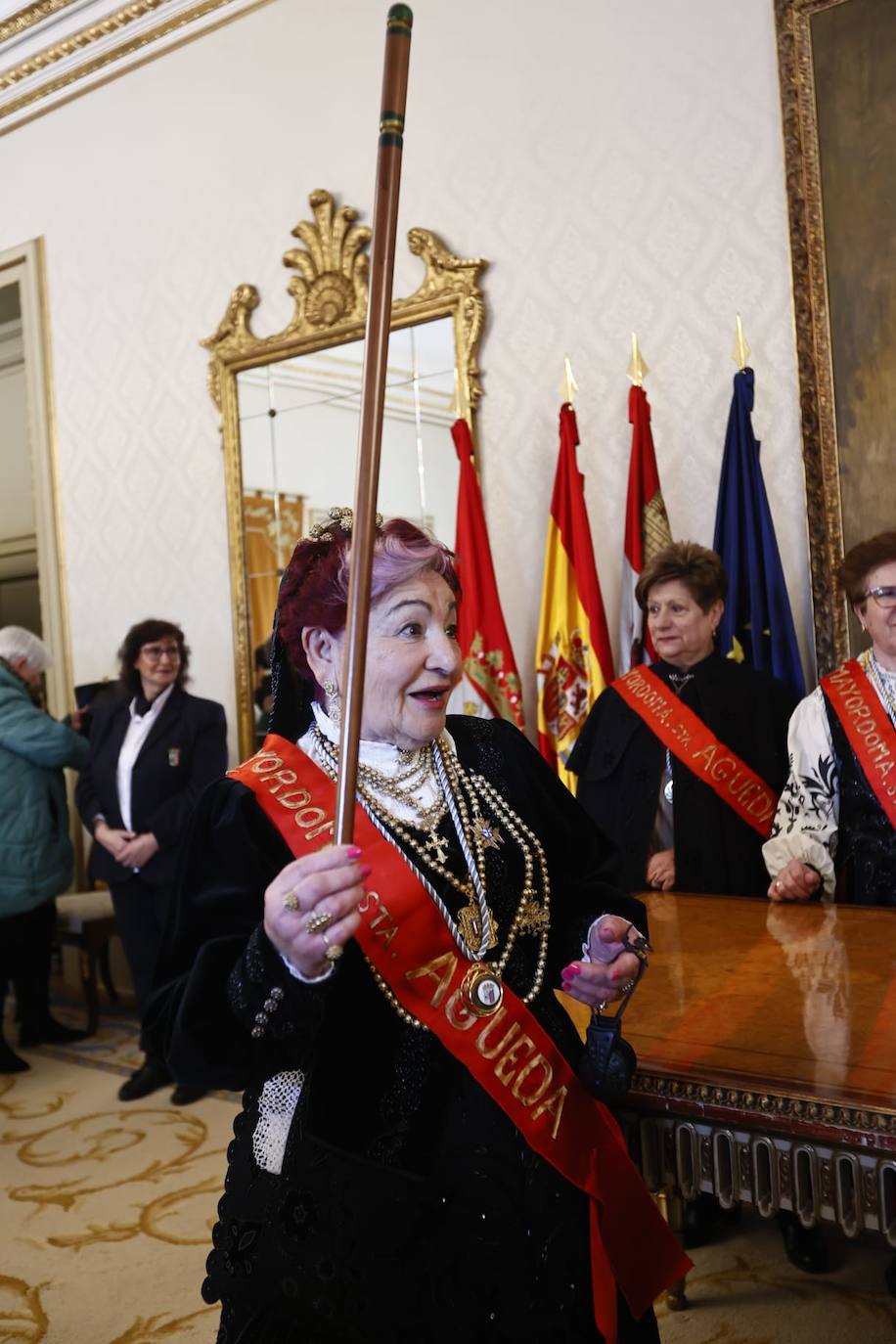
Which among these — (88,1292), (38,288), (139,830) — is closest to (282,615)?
(88,1292)

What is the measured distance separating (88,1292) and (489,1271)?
5.50ft

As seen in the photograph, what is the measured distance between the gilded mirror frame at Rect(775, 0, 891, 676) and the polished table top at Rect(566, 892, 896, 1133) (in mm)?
1199

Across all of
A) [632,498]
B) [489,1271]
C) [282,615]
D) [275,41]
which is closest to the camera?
[489,1271]

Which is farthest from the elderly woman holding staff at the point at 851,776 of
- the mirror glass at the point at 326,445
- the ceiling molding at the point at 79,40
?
the ceiling molding at the point at 79,40

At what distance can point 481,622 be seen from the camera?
381cm

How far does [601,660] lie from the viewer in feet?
11.8

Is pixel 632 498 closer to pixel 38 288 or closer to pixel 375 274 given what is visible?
pixel 375 274

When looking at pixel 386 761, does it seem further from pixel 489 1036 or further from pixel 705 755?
pixel 705 755

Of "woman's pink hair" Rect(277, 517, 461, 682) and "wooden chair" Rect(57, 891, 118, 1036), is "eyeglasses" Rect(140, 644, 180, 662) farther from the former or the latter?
"woman's pink hair" Rect(277, 517, 461, 682)

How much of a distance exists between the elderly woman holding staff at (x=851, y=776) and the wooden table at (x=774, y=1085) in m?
0.50

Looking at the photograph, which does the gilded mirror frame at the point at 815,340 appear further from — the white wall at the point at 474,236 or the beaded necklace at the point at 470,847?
the beaded necklace at the point at 470,847

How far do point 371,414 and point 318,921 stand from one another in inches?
16.6

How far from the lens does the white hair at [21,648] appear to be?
4359 millimetres

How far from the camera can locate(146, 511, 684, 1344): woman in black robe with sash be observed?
3.95 feet
